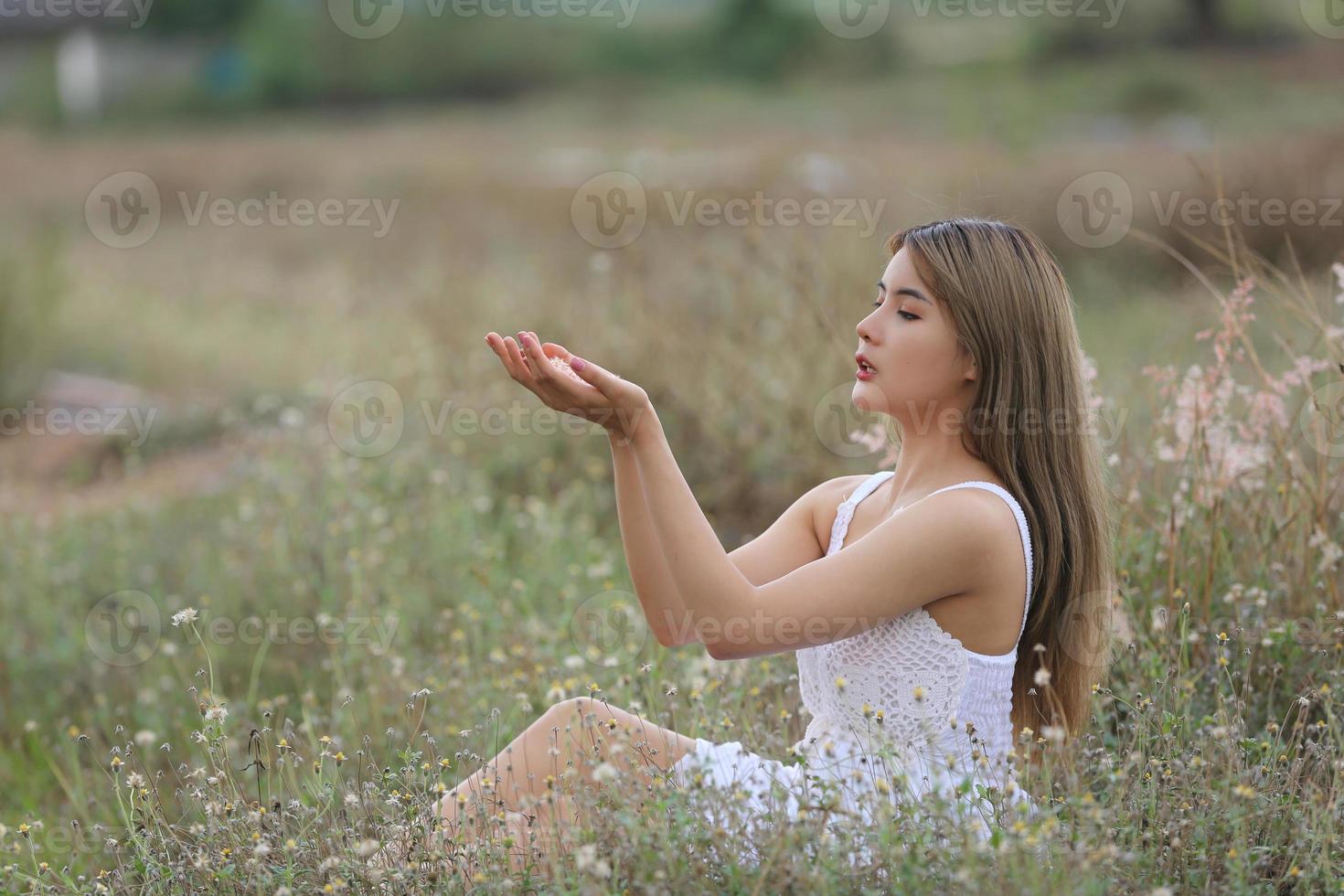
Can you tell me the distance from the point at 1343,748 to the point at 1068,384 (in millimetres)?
773

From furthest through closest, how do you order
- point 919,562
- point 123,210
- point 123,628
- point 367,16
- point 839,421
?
point 367,16 → point 123,210 → point 839,421 → point 123,628 → point 919,562

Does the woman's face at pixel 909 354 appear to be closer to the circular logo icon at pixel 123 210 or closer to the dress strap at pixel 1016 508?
the dress strap at pixel 1016 508

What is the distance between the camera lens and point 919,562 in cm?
209

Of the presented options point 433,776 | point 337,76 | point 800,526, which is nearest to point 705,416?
point 800,526

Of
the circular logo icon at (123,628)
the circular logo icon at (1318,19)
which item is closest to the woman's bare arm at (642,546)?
the circular logo icon at (123,628)

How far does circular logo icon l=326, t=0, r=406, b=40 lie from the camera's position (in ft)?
89.7

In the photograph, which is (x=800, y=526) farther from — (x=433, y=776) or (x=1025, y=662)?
(x=433, y=776)

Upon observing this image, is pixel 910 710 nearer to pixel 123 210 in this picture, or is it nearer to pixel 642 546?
pixel 642 546

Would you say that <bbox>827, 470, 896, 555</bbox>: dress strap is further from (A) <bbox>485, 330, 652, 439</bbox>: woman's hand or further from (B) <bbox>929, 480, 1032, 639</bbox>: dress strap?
(A) <bbox>485, 330, 652, 439</bbox>: woman's hand

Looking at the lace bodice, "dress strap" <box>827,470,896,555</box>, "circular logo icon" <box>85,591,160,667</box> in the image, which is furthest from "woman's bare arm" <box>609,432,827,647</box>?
"circular logo icon" <box>85,591,160,667</box>

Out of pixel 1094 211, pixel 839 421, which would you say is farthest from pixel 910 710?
pixel 1094 211

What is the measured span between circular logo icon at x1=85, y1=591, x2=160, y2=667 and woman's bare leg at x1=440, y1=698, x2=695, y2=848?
219 cm

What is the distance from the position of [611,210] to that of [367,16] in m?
19.7

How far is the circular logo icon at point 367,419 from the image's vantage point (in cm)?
534
